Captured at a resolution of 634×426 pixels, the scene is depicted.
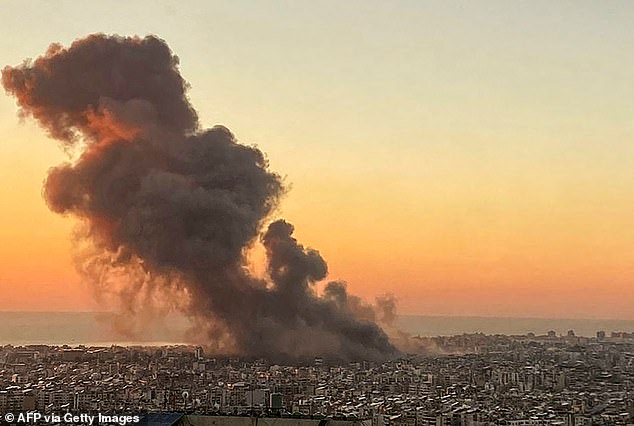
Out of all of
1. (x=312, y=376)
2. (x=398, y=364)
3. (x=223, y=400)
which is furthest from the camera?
(x=398, y=364)

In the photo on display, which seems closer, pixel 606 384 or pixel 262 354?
pixel 606 384

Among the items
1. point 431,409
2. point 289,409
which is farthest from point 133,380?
point 431,409

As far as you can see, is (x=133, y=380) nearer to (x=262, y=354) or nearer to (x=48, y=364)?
(x=48, y=364)

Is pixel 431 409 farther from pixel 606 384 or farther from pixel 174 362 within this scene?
pixel 174 362

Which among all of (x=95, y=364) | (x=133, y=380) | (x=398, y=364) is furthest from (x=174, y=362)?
(x=398, y=364)

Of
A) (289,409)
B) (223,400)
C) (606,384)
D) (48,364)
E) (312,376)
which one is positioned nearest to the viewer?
(289,409)

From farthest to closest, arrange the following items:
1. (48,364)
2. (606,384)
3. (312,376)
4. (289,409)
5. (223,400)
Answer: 1. (48,364)
2. (312,376)
3. (606,384)
4. (223,400)
5. (289,409)
